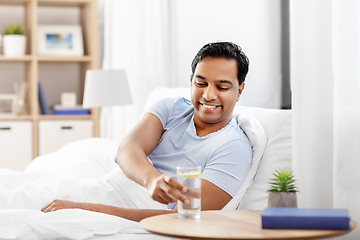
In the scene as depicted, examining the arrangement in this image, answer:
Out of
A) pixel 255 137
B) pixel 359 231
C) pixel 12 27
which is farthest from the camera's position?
pixel 12 27

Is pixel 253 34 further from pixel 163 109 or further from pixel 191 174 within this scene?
pixel 191 174

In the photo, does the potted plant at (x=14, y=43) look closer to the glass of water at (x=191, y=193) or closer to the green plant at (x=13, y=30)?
the green plant at (x=13, y=30)

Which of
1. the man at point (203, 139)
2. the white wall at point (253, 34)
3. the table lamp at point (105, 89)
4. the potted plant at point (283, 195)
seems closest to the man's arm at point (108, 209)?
the man at point (203, 139)

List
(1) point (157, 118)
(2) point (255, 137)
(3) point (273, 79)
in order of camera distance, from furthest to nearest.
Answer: (3) point (273, 79)
(1) point (157, 118)
(2) point (255, 137)

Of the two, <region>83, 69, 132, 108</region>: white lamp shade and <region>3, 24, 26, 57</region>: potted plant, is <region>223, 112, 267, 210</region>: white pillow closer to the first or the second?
<region>83, 69, 132, 108</region>: white lamp shade

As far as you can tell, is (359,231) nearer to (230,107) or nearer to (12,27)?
(230,107)

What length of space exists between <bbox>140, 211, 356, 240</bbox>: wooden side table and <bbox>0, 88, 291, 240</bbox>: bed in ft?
1.10

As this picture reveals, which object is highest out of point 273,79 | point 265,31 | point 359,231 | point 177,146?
point 265,31

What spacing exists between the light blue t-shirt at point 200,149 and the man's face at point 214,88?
7 centimetres

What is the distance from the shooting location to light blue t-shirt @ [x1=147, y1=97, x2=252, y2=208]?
58.6 inches

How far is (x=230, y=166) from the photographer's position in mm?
1509

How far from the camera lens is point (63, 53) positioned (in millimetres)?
3910

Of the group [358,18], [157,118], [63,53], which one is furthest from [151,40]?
[358,18]

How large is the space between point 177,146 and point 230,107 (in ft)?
0.74
